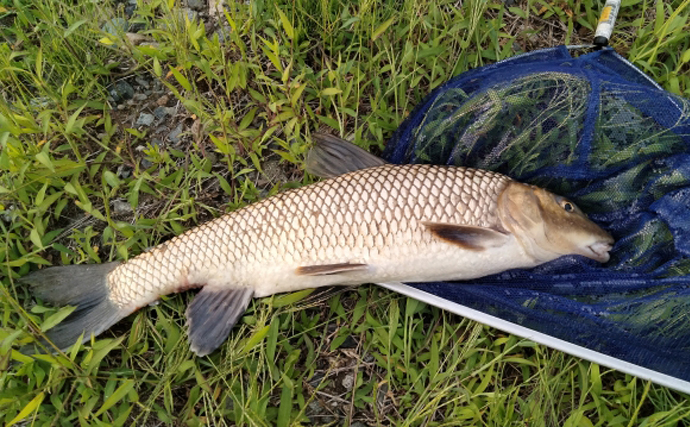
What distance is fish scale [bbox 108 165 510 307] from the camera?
6.32ft

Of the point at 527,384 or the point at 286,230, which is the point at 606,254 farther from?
the point at 286,230

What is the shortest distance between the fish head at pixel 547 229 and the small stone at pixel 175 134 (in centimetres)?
168

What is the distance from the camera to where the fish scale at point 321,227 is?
1927mm

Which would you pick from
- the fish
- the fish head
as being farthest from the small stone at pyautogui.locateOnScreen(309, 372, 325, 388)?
the fish head

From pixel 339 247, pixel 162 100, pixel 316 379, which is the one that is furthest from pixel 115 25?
pixel 316 379

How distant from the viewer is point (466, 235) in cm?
190

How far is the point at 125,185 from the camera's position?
7.92ft

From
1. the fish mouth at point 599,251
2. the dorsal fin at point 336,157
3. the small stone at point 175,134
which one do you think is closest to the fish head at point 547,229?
the fish mouth at point 599,251

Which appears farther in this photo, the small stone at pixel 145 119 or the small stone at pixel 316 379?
the small stone at pixel 145 119

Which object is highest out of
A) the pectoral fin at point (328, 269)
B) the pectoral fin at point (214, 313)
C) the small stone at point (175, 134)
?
the small stone at point (175, 134)

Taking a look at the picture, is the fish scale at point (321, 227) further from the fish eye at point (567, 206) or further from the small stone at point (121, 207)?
the small stone at point (121, 207)

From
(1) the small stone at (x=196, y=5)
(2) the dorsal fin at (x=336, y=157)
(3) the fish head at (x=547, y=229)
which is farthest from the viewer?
(1) the small stone at (x=196, y=5)

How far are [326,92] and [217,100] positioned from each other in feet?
2.02

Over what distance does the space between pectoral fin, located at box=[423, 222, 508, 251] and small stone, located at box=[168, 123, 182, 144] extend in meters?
1.44
